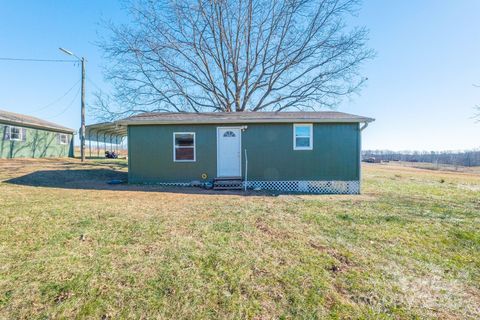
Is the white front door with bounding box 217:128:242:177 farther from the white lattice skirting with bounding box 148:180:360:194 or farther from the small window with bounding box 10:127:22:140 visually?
the small window with bounding box 10:127:22:140

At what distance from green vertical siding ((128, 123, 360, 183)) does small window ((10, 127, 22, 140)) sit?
1214 cm

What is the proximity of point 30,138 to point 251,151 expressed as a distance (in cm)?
1718

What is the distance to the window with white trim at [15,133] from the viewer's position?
1538 cm

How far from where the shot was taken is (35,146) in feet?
57.0

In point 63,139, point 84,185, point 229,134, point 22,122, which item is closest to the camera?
point 84,185

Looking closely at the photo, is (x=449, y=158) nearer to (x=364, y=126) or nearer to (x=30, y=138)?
(x=364, y=126)

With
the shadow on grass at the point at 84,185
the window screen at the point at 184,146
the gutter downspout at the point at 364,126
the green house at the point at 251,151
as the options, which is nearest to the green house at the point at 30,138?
the shadow on grass at the point at 84,185

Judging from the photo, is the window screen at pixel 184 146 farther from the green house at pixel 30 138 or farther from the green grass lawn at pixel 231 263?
the green house at pixel 30 138

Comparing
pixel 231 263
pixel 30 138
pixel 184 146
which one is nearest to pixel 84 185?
pixel 184 146

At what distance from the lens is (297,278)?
267 centimetres

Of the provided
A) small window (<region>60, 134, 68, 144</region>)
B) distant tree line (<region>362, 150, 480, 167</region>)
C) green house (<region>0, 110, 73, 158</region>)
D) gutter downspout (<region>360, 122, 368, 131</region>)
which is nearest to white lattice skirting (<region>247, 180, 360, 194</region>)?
gutter downspout (<region>360, 122, 368, 131</region>)

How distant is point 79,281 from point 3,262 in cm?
116

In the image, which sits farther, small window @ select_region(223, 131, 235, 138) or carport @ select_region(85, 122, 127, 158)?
carport @ select_region(85, 122, 127, 158)

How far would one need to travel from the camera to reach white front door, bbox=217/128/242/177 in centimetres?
937
